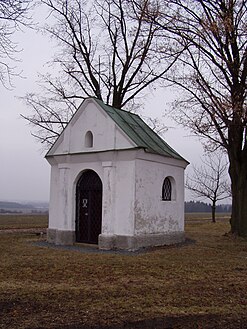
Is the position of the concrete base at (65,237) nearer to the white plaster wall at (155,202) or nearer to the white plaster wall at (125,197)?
the white plaster wall at (125,197)

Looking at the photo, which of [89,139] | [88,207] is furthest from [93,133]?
[88,207]

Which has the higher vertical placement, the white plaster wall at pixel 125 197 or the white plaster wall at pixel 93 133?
the white plaster wall at pixel 93 133

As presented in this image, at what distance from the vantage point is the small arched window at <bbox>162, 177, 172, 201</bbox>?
56.2ft

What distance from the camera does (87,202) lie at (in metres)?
16.7

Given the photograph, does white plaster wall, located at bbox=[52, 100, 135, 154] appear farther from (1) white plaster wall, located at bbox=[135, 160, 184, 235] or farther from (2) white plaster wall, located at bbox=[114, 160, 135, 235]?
(1) white plaster wall, located at bbox=[135, 160, 184, 235]

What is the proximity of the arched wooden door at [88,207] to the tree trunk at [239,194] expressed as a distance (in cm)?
721

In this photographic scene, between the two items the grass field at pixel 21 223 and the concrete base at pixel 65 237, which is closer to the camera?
the concrete base at pixel 65 237

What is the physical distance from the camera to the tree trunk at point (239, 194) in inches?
782

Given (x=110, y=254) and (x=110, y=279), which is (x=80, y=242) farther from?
(x=110, y=279)

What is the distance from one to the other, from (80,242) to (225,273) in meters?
7.40

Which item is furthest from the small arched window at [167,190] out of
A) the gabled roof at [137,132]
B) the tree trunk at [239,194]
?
the tree trunk at [239,194]

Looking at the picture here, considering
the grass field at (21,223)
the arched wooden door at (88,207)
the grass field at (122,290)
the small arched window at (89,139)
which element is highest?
the small arched window at (89,139)

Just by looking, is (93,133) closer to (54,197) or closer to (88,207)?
(88,207)

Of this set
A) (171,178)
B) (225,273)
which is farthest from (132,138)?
(225,273)
